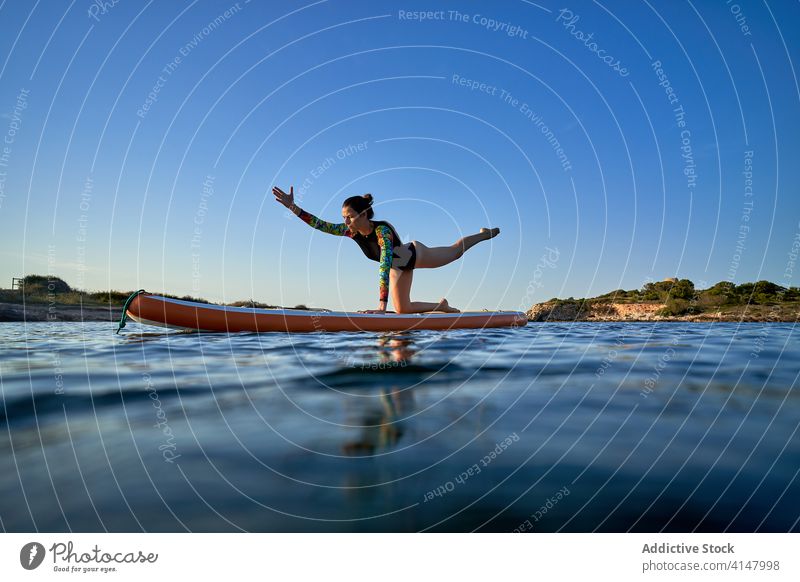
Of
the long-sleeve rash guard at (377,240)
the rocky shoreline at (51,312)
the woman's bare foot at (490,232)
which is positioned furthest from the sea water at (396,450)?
the rocky shoreline at (51,312)

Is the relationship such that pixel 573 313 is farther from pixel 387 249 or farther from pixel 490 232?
pixel 387 249

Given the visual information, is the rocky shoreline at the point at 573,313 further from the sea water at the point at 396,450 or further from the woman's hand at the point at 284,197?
the sea water at the point at 396,450

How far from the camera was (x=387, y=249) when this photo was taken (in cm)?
1006

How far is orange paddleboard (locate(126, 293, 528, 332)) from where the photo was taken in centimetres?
776

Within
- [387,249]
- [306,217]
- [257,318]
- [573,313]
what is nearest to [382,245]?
[387,249]

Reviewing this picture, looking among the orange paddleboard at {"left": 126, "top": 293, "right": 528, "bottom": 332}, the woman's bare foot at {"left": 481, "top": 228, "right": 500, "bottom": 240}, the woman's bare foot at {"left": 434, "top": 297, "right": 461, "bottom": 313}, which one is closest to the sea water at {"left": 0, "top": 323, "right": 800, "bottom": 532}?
the orange paddleboard at {"left": 126, "top": 293, "right": 528, "bottom": 332}

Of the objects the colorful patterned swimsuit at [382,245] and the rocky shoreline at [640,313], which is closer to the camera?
the colorful patterned swimsuit at [382,245]

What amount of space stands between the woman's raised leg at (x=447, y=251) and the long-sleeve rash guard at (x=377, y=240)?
0.72 metres

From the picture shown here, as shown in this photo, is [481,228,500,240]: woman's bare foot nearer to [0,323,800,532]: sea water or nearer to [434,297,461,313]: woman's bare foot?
[434,297,461,313]: woman's bare foot

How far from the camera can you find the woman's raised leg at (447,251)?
1102 cm

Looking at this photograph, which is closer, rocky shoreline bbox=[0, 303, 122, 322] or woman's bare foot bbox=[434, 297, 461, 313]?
woman's bare foot bbox=[434, 297, 461, 313]

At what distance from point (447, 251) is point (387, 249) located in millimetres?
2099

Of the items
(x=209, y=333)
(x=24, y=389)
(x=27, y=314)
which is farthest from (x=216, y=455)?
(x=27, y=314)

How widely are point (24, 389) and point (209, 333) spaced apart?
556 cm
